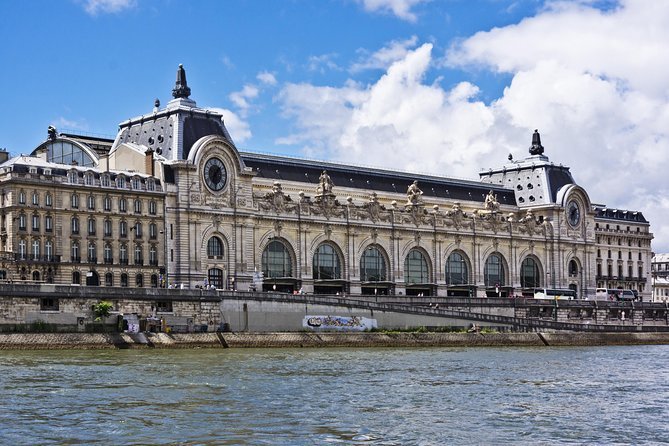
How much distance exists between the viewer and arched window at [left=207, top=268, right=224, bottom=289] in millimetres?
122000

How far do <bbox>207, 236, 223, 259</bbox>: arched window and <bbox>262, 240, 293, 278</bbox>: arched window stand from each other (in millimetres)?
6255

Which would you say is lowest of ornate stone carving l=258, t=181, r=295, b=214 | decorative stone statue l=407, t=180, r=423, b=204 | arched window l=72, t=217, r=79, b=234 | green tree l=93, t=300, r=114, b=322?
green tree l=93, t=300, r=114, b=322

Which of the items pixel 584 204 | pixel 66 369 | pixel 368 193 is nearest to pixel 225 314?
pixel 66 369

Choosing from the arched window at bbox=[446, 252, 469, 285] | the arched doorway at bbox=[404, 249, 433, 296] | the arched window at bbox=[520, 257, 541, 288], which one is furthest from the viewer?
the arched window at bbox=[520, 257, 541, 288]

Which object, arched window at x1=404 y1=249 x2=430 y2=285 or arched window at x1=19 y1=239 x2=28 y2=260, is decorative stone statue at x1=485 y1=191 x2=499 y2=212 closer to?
→ arched window at x1=404 y1=249 x2=430 y2=285

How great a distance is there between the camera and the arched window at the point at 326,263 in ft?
439

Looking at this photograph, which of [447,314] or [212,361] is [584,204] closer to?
[447,314]

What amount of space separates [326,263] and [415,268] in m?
14.3

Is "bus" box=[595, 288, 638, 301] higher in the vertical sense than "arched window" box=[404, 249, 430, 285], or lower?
lower

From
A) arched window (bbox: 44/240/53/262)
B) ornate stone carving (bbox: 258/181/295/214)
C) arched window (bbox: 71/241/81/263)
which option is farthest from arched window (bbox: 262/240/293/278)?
arched window (bbox: 44/240/53/262)

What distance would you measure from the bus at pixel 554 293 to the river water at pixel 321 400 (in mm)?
64412

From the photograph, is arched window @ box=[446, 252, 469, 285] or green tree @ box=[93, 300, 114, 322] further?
arched window @ box=[446, 252, 469, 285]

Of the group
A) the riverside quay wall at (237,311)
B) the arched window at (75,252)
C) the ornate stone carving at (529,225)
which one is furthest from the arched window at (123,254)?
the ornate stone carving at (529,225)

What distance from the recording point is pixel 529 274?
16000 centimetres
